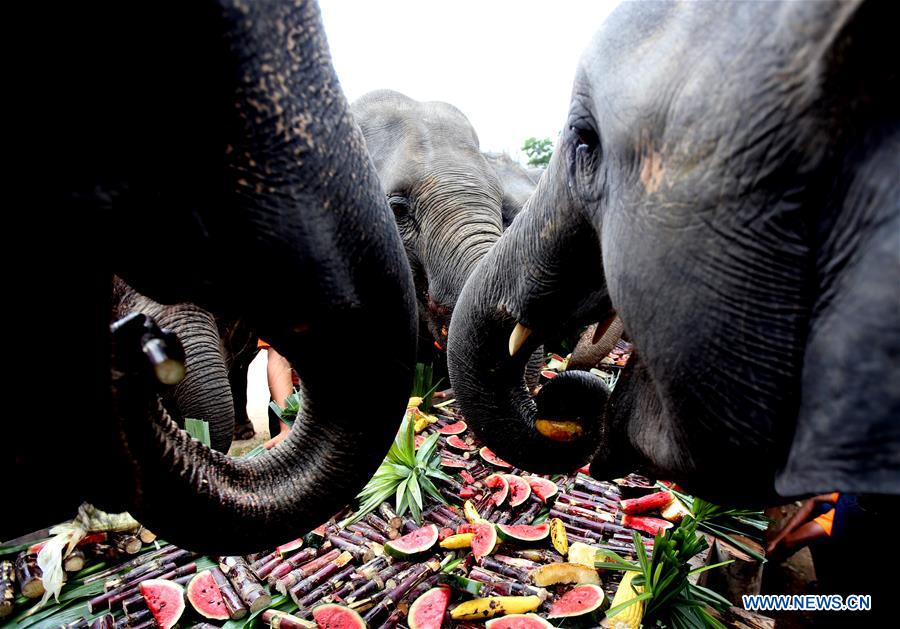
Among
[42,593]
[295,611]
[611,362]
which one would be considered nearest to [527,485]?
[295,611]

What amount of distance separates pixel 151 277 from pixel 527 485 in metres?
2.27

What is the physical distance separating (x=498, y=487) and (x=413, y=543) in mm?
659

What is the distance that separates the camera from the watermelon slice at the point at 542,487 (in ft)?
8.68

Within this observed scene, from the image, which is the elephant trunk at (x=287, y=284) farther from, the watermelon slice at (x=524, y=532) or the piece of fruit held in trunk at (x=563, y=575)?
the watermelon slice at (x=524, y=532)

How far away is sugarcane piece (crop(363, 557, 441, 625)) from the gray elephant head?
45.7 inches

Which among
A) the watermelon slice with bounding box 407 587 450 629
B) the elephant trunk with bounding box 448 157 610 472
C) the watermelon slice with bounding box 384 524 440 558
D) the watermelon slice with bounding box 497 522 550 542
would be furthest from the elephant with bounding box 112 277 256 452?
the watermelon slice with bounding box 497 522 550 542

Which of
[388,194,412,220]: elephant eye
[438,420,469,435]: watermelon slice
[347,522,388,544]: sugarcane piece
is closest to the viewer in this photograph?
[347,522,388,544]: sugarcane piece

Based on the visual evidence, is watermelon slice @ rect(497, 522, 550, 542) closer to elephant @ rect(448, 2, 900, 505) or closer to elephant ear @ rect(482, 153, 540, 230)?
elephant @ rect(448, 2, 900, 505)

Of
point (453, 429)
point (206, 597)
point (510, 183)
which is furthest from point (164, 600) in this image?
point (510, 183)

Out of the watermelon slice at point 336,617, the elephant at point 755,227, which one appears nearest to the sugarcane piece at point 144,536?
the watermelon slice at point 336,617

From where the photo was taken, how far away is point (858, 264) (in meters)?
0.64

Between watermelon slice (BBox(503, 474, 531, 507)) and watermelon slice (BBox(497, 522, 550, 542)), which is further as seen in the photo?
watermelon slice (BBox(503, 474, 531, 507))

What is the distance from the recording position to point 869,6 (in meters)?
0.56

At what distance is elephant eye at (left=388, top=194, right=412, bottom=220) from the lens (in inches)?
117
